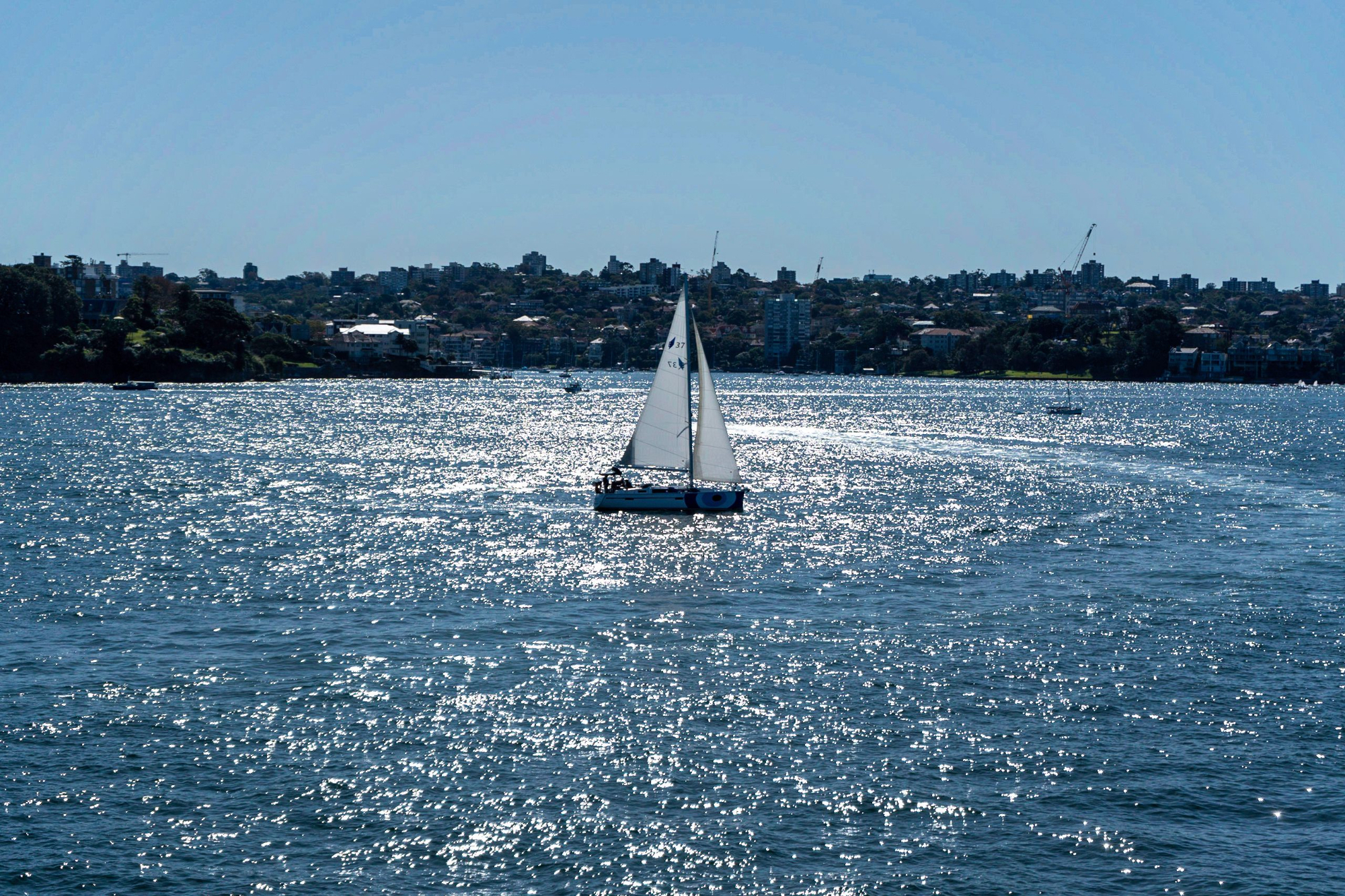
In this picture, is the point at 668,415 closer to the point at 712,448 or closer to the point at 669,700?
the point at 712,448

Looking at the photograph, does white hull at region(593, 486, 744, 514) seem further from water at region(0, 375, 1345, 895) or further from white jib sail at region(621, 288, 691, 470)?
water at region(0, 375, 1345, 895)

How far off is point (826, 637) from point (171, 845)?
23739 mm

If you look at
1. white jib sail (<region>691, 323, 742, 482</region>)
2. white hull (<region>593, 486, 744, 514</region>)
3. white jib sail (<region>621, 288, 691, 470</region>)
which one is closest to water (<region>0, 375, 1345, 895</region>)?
white hull (<region>593, 486, 744, 514</region>)

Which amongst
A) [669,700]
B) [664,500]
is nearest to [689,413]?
[664,500]

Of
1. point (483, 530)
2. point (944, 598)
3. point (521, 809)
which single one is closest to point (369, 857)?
point (521, 809)

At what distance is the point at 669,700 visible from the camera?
37.4m

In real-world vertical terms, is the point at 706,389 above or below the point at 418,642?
above

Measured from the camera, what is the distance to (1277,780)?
103 feet

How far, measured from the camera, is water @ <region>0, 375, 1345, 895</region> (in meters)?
26.9

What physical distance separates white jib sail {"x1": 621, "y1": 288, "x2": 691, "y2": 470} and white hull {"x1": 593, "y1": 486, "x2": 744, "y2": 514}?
1814 millimetres

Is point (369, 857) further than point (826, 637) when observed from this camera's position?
No

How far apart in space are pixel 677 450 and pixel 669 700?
39068 mm

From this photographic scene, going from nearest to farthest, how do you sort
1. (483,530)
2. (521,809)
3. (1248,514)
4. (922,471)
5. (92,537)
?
(521,809)
(92,537)
(483,530)
(1248,514)
(922,471)

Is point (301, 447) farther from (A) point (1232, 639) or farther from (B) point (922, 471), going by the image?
(A) point (1232, 639)
